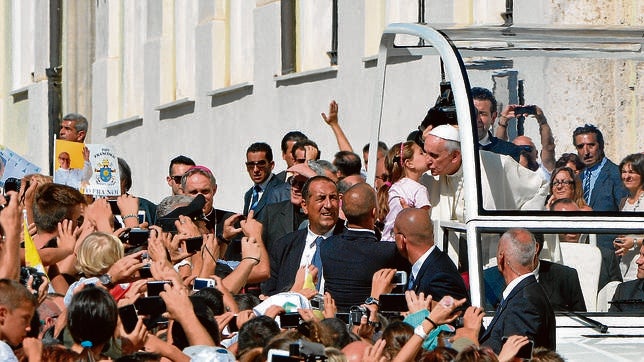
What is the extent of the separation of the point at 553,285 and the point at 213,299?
201 cm

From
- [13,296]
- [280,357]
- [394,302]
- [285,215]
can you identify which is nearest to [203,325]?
[13,296]

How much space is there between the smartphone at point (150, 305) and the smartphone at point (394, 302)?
1.14 m

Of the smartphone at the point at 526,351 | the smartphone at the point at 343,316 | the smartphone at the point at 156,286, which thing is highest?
the smartphone at the point at 156,286

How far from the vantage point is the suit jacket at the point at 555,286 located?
34.9 ft

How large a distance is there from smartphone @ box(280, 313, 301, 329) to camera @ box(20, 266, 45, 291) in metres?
1.64

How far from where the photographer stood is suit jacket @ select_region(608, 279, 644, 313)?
10.8 metres

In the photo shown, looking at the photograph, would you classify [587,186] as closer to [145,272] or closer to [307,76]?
[145,272]

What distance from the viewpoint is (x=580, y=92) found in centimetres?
1149

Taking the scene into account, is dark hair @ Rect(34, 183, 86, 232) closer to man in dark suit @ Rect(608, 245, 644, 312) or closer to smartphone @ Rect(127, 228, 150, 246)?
smartphone @ Rect(127, 228, 150, 246)

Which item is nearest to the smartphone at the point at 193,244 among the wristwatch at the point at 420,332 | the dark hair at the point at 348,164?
the wristwatch at the point at 420,332

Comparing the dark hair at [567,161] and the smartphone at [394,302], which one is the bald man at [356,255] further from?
the smartphone at [394,302]

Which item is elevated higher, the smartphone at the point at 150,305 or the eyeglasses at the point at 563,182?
the eyeglasses at the point at 563,182

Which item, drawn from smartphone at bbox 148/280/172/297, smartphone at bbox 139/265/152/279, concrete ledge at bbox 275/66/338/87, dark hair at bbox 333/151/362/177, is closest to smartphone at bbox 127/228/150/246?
smartphone at bbox 139/265/152/279

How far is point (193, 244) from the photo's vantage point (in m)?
11.4
